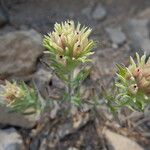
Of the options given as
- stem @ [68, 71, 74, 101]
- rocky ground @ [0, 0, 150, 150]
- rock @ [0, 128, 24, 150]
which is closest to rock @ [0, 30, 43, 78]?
rocky ground @ [0, 0, 150, 150]

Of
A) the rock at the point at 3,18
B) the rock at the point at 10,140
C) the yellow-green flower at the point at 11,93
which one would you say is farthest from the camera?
the rock at the point at 3,18

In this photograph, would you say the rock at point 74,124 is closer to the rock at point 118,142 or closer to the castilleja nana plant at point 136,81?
the rock at point 118,142

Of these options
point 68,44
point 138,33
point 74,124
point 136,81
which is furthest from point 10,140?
point 138,33

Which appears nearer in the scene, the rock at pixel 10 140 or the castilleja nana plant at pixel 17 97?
the castilleja nana plant at pixel 17 97

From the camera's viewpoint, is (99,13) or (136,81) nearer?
(136,81)

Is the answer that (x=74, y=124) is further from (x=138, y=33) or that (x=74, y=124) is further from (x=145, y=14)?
(x=145, y=14)

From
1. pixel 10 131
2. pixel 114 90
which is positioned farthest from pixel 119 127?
pixel 10 131

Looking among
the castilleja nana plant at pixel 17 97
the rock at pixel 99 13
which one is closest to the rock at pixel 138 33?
the rock at pixel 99 13
